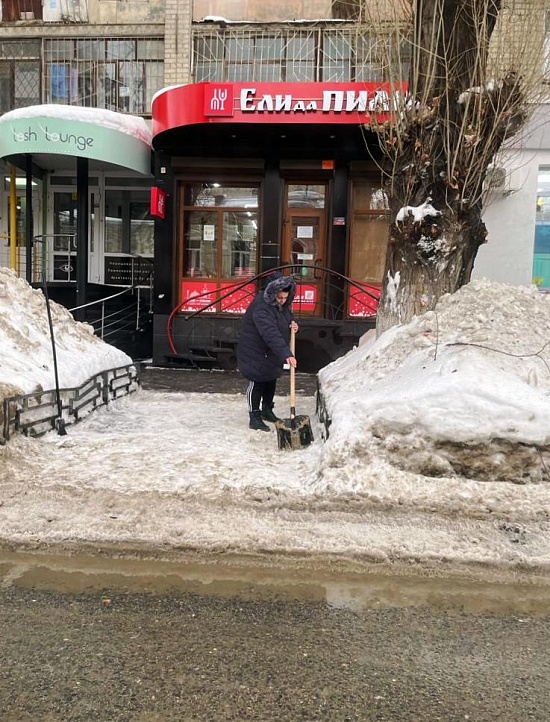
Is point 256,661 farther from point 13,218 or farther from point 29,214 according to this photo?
point 13,218

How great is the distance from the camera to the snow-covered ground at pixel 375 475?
12.2 ft

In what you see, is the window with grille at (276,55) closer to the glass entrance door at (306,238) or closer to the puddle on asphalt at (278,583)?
the glass entrance door at (306,238)

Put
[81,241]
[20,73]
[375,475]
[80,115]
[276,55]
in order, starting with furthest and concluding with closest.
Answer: [20,73]
[81,241]
[276,55]
[80,115]
[375,475]

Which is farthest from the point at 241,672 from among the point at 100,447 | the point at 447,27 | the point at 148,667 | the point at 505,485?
the point at 447,27

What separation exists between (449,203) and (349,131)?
5.52m

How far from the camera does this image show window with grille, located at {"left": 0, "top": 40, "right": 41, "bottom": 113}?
1435 centimetres

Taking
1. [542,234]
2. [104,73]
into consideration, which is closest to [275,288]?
[542,234]

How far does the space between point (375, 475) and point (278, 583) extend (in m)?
1.38

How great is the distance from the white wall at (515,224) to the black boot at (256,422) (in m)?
7.34

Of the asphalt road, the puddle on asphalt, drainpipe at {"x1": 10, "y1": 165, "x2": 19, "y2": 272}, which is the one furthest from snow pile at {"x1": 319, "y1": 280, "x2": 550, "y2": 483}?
drainpipe at {"x1": 10, "y1": 165, "x2": 19, "y2": 272}

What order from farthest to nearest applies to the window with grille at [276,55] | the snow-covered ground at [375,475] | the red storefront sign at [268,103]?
the window with grille at [276,55], the red storefront sign at [268,103], the snow-covered ground at [375,475]

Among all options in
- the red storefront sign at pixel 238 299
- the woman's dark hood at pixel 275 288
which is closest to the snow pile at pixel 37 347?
the woman's dark hood at pixel 275 288

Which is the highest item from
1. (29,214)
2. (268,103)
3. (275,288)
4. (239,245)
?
→ (268,103)

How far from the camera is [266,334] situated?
20.2 ft
